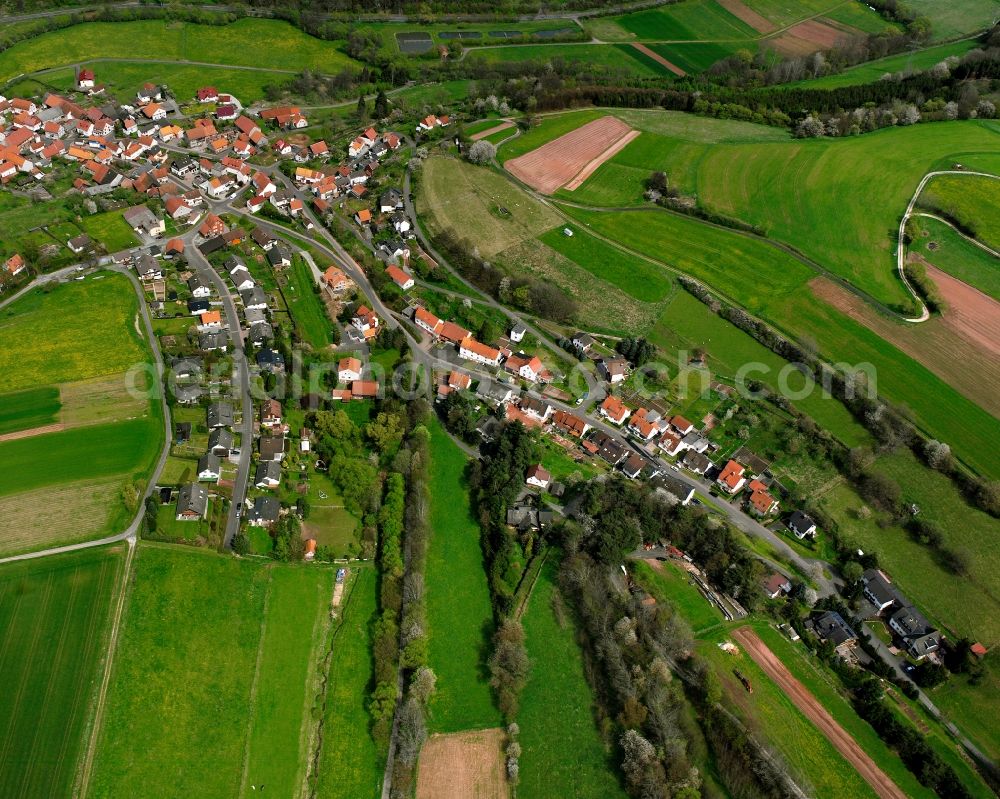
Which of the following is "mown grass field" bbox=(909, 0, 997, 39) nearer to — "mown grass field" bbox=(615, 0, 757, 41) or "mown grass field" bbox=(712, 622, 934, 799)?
"mown grass field" bbox=(615, 0, 757, 41)

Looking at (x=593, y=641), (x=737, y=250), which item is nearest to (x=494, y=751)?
(x=593, y=641)

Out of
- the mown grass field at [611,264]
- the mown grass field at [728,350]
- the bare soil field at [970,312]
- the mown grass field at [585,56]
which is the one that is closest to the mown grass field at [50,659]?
the mown grass field at [728,350]

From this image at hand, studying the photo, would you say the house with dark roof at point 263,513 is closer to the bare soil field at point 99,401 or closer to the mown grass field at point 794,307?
the bare soil field at point 99,401

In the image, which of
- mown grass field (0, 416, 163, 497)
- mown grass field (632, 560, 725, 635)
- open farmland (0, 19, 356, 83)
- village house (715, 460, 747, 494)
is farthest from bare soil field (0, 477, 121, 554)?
open farmland (0, 19, 356, 83)

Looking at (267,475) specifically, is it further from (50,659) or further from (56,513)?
(50,659)

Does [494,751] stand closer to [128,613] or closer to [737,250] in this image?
[128,613]

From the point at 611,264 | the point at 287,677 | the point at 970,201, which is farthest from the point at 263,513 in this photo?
the point at 970,201
